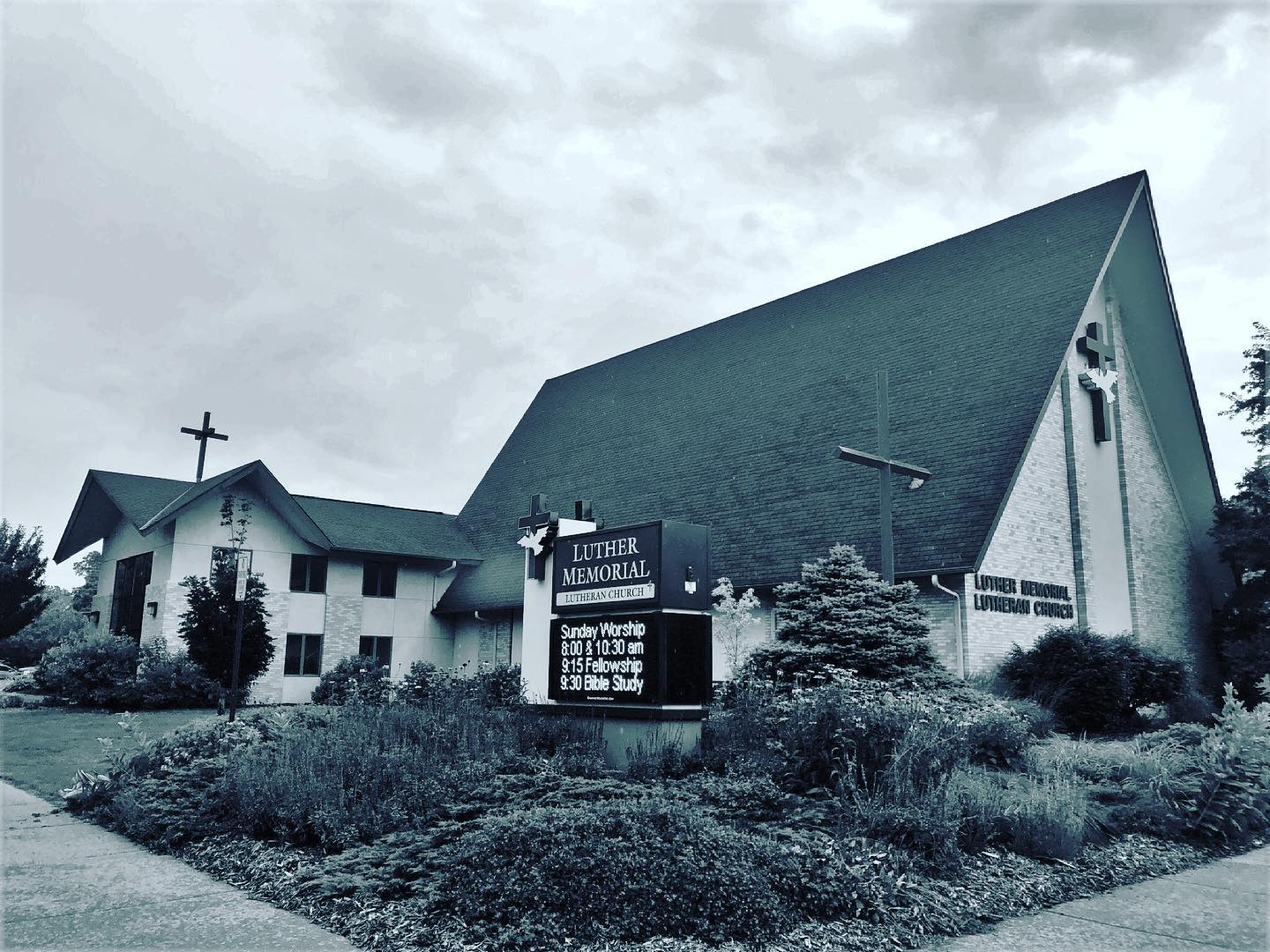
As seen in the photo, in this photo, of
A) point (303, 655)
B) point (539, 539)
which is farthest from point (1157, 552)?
point (303, 655)

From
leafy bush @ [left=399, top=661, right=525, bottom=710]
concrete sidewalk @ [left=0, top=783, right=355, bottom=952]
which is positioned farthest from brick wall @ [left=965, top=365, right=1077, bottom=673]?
concrete sidewalk @ [left=0, top=783, right=355, bottom=952]

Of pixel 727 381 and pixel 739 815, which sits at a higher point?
pixel 727 381

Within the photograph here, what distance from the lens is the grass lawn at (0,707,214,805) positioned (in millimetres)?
12430

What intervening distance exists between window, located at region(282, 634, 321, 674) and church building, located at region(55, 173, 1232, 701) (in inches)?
3.0

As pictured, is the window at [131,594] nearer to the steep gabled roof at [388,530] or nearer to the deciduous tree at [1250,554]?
the steep gabled roof at [388,530]

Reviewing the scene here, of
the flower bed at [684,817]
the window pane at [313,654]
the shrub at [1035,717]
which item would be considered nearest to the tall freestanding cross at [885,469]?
the shrub at [1035,717]

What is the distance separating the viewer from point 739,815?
8180 millimetres

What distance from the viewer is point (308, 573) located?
1159 inches

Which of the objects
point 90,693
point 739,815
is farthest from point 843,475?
point 90,693

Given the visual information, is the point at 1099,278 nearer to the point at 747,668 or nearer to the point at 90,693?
the point at 747,668

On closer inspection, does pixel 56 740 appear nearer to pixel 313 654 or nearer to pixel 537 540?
pixel 537 540

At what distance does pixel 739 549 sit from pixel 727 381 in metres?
7.23

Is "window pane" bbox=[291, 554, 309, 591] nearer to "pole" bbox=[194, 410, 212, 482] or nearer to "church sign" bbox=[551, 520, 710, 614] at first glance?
"pole" bbox=[194, 410, 212, 482]

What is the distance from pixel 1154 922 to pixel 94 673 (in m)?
24.7
